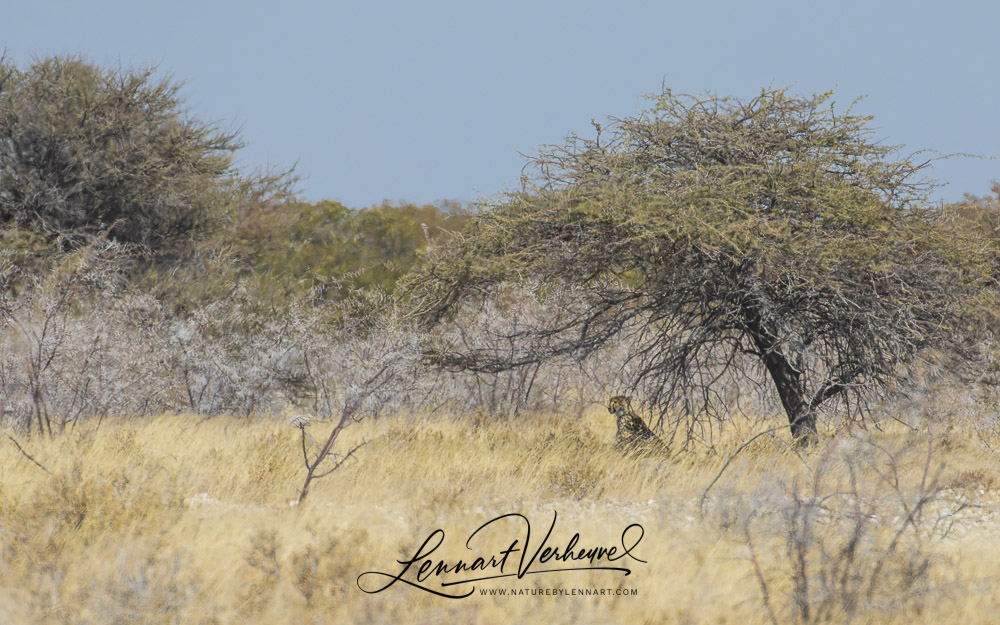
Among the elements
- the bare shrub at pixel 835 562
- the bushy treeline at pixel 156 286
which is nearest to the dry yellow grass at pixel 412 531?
the bare shrub at pixel 835 562

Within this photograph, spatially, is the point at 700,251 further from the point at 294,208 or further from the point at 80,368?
the point at 294,208

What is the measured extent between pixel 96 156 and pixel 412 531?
13068 millimetres

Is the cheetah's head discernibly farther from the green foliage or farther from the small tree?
the green foliage

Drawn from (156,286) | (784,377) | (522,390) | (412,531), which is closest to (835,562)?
(412,531)

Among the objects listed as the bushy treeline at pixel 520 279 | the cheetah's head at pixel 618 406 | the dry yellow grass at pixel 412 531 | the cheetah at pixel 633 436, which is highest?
the bushy treeline at pixel 520 279

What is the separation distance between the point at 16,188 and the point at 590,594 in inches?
597

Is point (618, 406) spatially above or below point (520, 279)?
below

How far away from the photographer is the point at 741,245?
326 inches

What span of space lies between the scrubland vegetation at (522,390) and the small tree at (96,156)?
0.19 ft

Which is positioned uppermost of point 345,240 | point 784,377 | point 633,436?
point 345,240

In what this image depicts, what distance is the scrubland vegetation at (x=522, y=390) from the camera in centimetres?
513

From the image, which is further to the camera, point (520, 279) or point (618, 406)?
point (618, 406)

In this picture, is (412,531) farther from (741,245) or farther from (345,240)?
(345,240)

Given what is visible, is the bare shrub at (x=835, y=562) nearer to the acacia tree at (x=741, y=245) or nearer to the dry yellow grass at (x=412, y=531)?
the dry yellow grass at (x=412, y=531)
